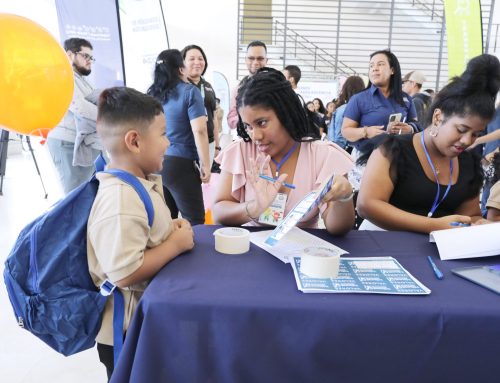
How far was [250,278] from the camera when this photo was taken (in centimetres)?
Result: 85

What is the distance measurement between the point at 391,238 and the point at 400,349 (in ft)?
1.50

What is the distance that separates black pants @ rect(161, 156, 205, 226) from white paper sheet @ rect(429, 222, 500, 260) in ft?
4.92

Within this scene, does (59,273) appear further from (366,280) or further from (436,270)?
(436,270)

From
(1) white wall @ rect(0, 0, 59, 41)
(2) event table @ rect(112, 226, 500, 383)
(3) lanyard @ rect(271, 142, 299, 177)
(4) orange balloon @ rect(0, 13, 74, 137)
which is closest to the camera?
(2) event table @ rect(112, 226, 500, 383)

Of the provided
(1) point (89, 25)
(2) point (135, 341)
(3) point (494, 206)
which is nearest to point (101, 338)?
(2) point (135, 341)

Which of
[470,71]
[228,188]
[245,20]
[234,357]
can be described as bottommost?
[234,357]

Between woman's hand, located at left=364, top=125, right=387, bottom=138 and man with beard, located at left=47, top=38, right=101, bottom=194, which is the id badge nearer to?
woman's hand, located at left=364, top=125, right=387, bottom=138

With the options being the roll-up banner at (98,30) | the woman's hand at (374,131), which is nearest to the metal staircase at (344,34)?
the roll-up banner at (98,30)

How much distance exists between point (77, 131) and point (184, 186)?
2.51 feet

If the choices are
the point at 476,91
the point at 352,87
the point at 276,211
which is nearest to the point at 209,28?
the point at 352,87

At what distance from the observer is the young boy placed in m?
0.85

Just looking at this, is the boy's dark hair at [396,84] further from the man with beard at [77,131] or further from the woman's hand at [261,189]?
the man with beard at [77,131]

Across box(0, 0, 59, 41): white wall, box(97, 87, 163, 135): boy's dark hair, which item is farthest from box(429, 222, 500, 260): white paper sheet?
box(0, 0, 59, 41): white wall

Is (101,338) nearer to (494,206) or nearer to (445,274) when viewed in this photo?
(445,274)
